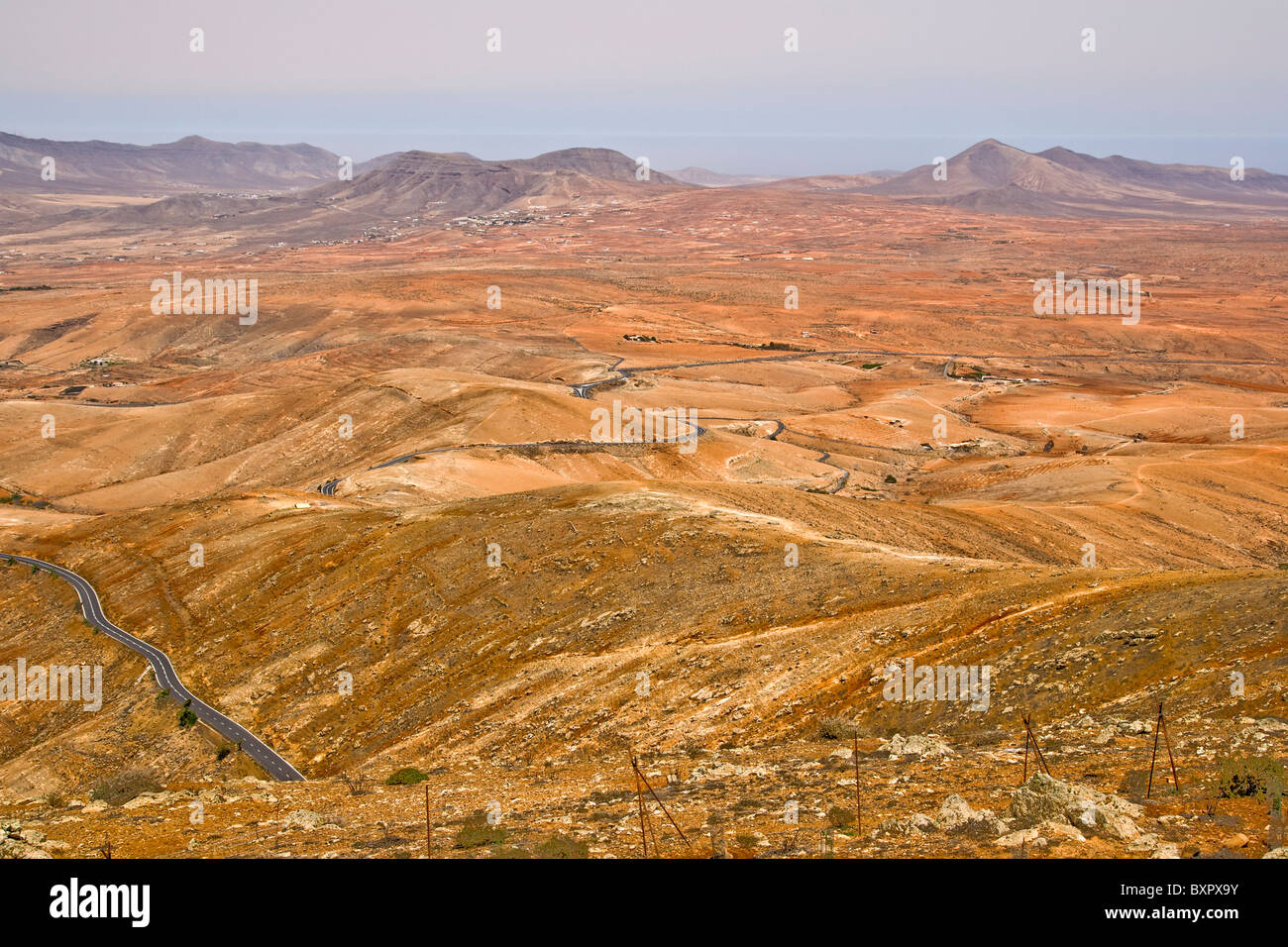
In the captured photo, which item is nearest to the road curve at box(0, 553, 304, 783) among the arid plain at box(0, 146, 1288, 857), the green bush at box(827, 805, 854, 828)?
the arid plain at box(0, 146, 1288, 857)

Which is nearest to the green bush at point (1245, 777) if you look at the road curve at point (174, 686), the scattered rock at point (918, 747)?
the scattered rock at point (918, 747)

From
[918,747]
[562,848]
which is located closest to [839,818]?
[562,848]

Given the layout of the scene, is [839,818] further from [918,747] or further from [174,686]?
[174,686]

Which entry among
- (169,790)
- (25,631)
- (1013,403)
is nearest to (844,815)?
(169,790)

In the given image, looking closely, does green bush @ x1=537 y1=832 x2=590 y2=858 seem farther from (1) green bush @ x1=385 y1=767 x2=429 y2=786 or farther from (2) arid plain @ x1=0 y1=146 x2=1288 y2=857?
(1) green bush @ x1=385 y1=767 x2=429 y2=786
